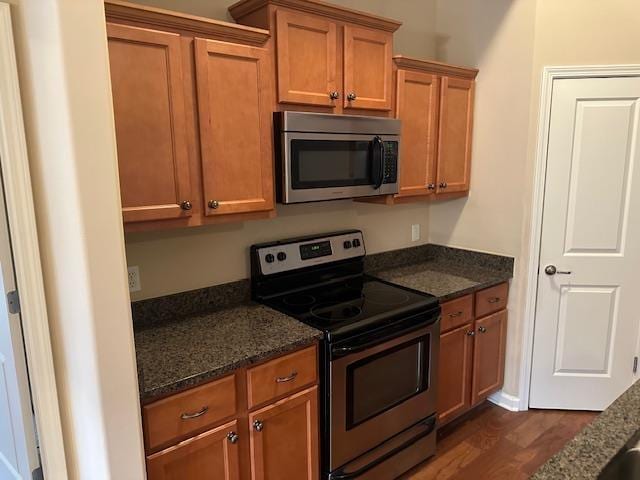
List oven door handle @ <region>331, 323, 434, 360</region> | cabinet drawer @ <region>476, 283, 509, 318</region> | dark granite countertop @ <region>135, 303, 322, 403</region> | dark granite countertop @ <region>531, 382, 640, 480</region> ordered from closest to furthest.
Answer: dark granite countertop @ <region>531, 382, 640, 480</region>
dark granite countertop @ <region>135, 303, 322, 403</region>
oven door handle @ <region>331, 323, 434, 360</region>
cabinet drawer @ <region>476, 283, 509, 318</region>

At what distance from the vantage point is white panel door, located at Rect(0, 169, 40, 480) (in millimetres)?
1717

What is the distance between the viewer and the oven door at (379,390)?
2057 millimetres

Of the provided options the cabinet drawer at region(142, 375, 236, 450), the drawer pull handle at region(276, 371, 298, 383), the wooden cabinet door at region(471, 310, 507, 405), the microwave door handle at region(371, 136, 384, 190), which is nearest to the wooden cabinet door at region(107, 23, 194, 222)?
the cabinet drawer at region(142, 375, 236, 450)

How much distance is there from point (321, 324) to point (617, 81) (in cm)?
213

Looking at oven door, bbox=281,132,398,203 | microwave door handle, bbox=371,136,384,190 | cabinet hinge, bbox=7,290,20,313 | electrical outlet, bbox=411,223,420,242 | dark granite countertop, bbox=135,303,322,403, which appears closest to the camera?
dark granite countertop, bbox=135,303,322,403

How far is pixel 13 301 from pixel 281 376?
3.41 ft

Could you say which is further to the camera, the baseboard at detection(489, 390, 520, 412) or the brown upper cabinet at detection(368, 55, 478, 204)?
the baseboard at detection(489, 390, 520, 412)

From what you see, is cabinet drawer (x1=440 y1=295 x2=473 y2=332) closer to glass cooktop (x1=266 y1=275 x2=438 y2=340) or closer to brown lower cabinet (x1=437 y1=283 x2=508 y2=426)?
brown lower cabinet (x1=437 y1=283 x2=508 y2=426)

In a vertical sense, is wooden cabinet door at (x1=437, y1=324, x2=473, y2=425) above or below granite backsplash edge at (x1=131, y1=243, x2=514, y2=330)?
below

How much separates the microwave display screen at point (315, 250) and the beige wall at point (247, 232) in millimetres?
95

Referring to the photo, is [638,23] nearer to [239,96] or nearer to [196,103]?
Result: [239,96]

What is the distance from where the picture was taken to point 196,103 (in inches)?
70.9

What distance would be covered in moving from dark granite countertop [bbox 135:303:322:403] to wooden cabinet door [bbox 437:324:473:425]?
994 millimetres

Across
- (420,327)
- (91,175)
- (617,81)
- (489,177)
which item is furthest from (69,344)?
(617,81)
